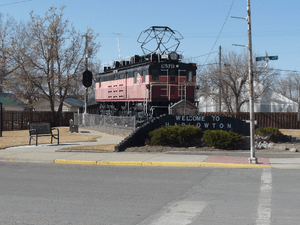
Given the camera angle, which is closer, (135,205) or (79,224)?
(79,224)

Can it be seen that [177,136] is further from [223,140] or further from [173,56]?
[173,56]

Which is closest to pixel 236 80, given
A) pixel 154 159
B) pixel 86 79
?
pixel 86 79

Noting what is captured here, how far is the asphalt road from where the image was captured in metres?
6.52

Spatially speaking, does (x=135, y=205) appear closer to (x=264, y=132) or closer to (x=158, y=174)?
(x=158, y=174)

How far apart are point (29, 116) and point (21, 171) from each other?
90.7ft

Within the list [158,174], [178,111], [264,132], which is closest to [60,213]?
[158,174]

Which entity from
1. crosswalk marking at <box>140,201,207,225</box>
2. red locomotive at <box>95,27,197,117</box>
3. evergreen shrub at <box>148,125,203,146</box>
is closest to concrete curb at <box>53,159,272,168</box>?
evergreen shrub at <box>148,125,203,146</box>

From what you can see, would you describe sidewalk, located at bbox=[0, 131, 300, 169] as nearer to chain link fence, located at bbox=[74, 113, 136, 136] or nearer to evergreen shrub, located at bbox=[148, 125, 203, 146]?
evergreen shrub, located at bbox=[148, 125, 203, 146]

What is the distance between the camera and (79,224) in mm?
6168

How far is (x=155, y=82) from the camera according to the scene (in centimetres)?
2575

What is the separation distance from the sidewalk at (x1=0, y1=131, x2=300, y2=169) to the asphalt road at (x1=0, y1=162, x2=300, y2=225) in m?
0.75

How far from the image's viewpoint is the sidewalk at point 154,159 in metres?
12.9

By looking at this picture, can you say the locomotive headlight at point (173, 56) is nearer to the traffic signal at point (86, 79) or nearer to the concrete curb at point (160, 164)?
the traffic signal at point (86, 79)

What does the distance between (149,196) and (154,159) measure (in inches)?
220
